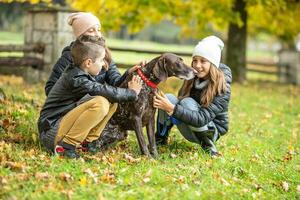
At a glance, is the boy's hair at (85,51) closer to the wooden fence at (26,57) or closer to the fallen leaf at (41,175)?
the fallen leaf at (41,175)

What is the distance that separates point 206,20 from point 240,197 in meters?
11.8

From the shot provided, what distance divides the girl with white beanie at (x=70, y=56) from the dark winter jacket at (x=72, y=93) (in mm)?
512

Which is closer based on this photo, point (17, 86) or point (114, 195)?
point (114, 195)

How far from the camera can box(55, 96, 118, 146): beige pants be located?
5461 millimetres

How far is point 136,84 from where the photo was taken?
5746mm

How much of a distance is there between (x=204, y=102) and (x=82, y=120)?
5.55ft

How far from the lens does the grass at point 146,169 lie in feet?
15.1

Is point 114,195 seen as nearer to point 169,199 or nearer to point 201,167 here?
point 169,199

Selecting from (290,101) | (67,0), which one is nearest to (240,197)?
(290,101)

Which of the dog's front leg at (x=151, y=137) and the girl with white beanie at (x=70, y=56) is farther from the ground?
the girl with white beanie at (x=70, y=56)

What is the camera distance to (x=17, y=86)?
11328 mm

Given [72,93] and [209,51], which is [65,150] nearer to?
[72,93]

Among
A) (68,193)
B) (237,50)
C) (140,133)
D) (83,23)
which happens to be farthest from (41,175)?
(237,50)

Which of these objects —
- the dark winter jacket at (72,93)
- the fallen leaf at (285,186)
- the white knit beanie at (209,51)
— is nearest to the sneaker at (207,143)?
the white knit beanie at (209,51)
